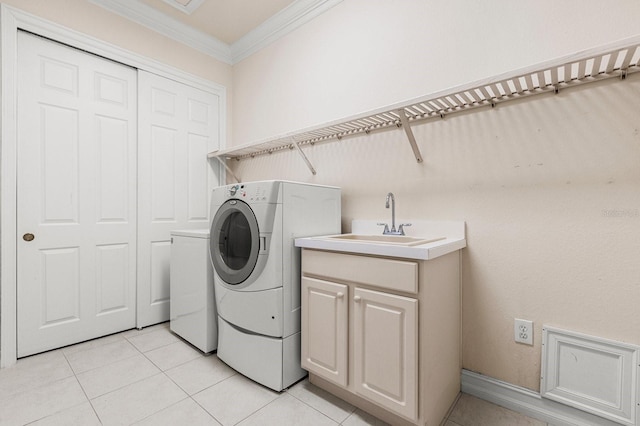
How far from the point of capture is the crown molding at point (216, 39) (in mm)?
2281

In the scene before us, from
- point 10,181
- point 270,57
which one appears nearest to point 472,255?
point 270,57

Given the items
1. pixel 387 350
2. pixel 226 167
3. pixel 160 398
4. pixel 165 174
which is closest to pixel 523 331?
pixel 387 350

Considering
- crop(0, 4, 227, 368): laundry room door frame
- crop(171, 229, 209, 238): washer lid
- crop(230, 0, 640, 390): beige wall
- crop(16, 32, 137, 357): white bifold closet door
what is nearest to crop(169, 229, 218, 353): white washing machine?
crop(171, 229, 209, 238): washer lid

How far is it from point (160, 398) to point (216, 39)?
9.78ft

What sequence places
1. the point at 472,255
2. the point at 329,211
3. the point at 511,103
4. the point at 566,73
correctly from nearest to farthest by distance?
1. the point at 566,73
2. the point at 511,103
3. the point at 472,255
4. the point at 329,211

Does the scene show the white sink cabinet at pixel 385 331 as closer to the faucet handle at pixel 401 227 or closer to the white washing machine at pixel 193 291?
the faucet handle at pixel 401 227

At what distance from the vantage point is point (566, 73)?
122 centimetres

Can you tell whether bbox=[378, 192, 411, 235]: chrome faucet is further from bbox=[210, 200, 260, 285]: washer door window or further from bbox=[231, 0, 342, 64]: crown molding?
bbox=[231, 0, 342, 64]: crown molding

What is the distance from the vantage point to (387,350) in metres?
1.25

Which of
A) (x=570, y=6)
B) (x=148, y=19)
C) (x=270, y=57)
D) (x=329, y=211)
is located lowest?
(x=329, y=211)

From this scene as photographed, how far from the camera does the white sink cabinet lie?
3.89 ft

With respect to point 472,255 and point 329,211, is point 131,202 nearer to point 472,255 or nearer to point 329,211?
point 329,211

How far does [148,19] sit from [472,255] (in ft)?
9.95

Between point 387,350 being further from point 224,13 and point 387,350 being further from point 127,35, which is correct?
point 127,35
